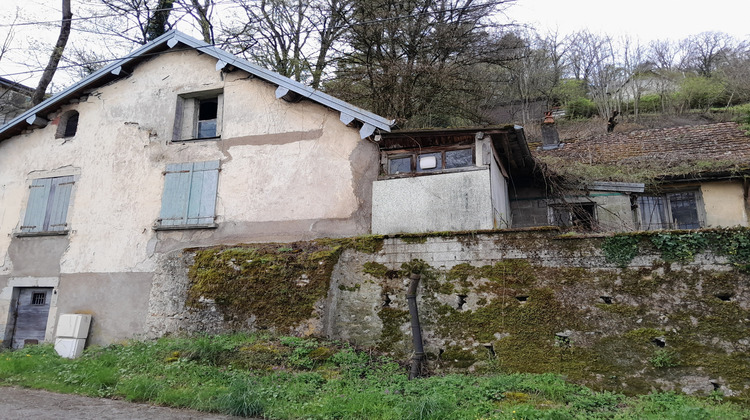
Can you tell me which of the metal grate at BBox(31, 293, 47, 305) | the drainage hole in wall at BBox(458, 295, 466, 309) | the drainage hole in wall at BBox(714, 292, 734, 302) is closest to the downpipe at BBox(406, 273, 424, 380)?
the drainage hole in wall at BBox(458, 295, 466, 309)

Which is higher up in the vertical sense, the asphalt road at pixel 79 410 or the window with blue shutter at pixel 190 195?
the window with blue shutter at pixel 190 195

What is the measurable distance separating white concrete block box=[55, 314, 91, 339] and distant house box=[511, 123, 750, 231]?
33.2 ft

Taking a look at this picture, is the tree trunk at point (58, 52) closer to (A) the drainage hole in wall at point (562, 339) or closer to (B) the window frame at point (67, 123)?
(B) the window frame at point (67, 123)

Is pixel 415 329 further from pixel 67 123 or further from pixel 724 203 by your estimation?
pixel 67 123

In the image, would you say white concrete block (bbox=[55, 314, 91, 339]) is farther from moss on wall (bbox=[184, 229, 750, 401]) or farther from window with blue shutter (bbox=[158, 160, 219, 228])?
moss on wall (bbox=[184, 229, 750, 401])

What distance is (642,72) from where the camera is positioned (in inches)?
1128

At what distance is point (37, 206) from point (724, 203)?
16.1 meters

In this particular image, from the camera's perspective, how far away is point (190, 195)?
10305 mm

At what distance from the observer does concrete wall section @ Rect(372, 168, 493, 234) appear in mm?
8508

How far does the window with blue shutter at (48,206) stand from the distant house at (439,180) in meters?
7.51

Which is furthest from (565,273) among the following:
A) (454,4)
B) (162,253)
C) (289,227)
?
(454,4)

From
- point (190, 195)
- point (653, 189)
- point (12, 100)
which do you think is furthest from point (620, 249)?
point (12, 100)

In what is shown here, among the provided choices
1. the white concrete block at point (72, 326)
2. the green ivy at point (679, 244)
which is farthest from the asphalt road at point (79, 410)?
the green ivy at point (679, 244)

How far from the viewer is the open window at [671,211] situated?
36.9 ft
